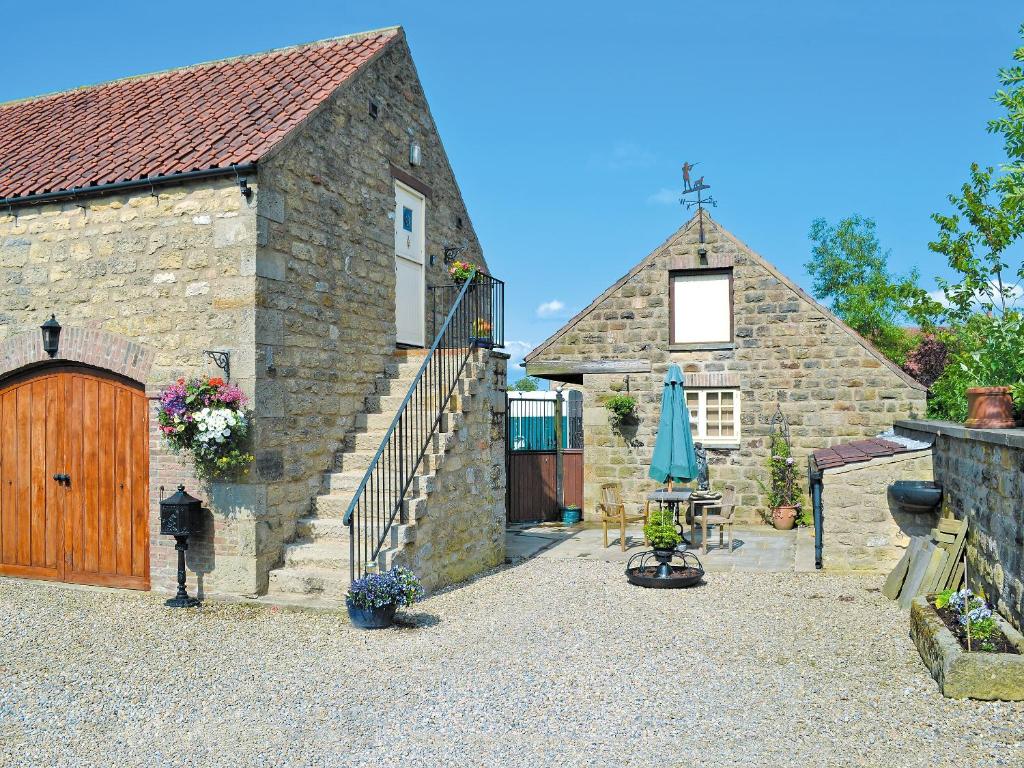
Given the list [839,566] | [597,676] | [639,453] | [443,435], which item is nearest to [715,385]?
[639,453]

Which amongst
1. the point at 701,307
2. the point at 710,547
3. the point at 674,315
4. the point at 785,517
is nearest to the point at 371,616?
the point at 710,547

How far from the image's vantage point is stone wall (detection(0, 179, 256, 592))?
8.17m

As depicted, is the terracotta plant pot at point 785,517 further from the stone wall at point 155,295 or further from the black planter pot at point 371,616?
the stone wall at point 155,295

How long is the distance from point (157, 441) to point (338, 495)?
73.5 inches

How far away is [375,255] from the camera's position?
10.4 meters

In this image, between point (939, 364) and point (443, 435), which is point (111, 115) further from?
point (939, 364)

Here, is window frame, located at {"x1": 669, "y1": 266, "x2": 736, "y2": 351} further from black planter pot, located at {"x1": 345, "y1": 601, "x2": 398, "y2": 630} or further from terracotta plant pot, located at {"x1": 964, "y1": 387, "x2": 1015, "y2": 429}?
black planter pot, located at {"x1": 345, "y1": 601, "x2": 398, "y2": 630}

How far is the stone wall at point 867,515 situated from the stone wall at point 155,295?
20.3 ft

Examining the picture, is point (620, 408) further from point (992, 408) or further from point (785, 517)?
point (992, 408)

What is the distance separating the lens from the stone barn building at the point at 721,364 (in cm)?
1359

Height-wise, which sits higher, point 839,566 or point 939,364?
point 939,364

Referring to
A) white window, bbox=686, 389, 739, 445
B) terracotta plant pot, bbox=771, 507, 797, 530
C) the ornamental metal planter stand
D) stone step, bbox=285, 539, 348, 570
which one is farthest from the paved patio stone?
stone step, bbox=285, 539, 348, 570

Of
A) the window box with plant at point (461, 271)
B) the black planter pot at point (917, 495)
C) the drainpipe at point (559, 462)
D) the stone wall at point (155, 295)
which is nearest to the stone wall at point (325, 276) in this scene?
the stone wall at point (155, 295)

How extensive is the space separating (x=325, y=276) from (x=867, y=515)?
6.49 metres
